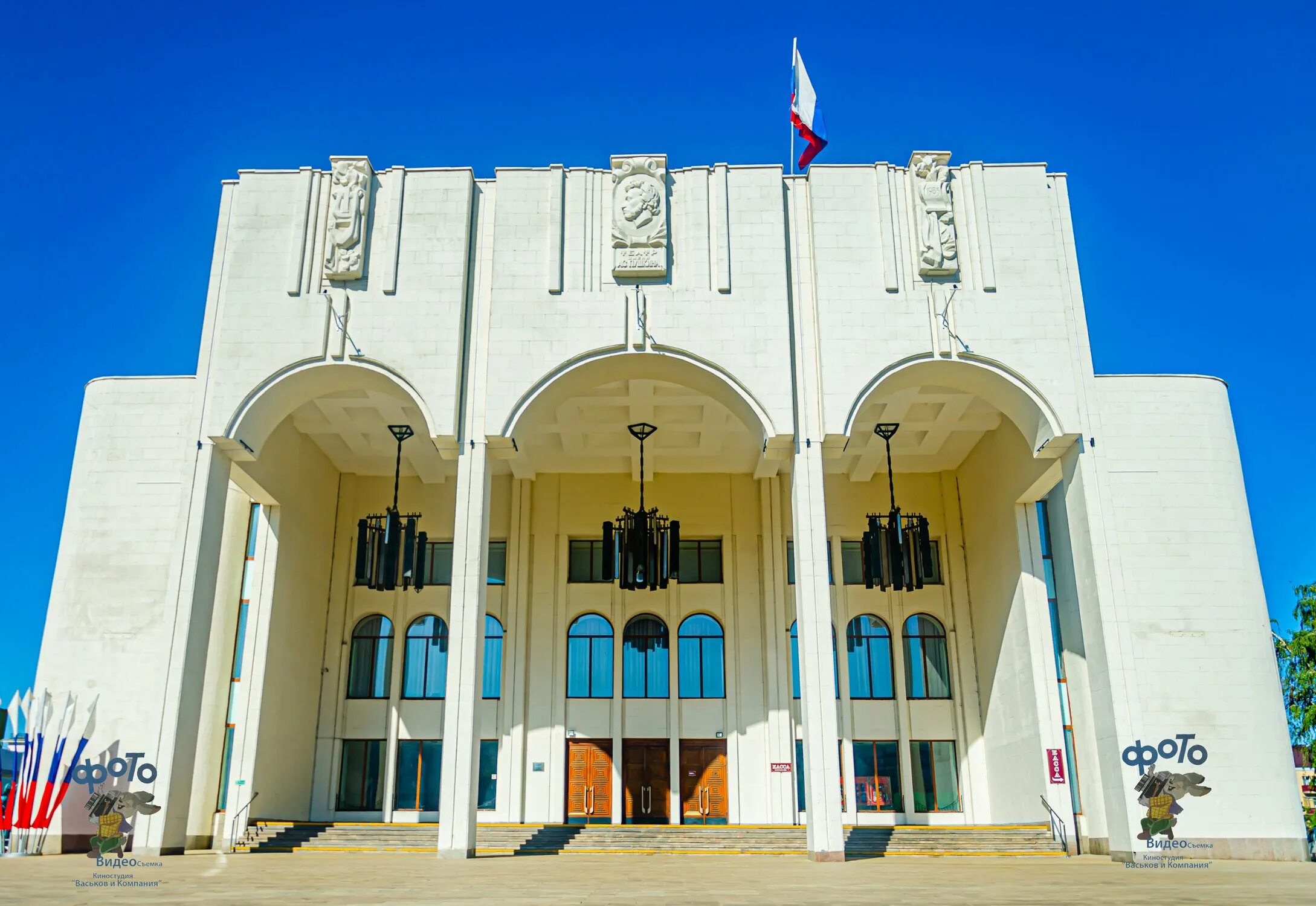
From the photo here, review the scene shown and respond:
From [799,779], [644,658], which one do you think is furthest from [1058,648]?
[644,658]

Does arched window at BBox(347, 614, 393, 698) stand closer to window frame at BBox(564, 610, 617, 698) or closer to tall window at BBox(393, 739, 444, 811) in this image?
tall window at BBox(393, 739, 444, 811)

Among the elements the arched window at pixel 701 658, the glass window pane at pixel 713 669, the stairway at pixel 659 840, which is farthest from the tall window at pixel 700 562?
the stairway at pixel 659 840

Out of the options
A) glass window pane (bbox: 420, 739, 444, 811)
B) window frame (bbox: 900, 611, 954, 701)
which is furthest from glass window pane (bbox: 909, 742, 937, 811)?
glass window pane (bbox: 420, 739, 444, 811)

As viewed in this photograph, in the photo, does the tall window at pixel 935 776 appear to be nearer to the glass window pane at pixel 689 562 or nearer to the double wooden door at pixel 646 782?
the double wooden door at pixel 646 782

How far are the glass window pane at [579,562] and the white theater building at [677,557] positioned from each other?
1.27 meters

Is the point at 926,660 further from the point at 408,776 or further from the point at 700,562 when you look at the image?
the point at 408,776

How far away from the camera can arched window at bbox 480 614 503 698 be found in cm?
2314

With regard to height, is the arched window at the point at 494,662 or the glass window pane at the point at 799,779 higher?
the arched window at the point at 494,662

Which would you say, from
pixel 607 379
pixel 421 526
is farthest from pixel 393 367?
pixel 421 526

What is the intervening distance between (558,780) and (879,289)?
41.3ft

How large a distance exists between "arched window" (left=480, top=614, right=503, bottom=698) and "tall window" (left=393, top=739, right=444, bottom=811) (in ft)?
5.10

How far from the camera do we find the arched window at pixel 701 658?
2311 cm

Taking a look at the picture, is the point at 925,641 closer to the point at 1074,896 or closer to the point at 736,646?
the point at 736,646

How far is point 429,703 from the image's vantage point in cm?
2298
